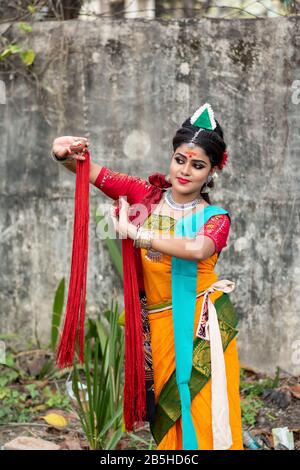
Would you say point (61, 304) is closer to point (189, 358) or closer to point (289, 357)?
point (289, 357)

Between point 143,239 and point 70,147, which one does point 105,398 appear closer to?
point 143,239

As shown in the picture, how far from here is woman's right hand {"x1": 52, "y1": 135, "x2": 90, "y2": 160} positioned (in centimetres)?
279

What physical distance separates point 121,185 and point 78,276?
0.41 metres

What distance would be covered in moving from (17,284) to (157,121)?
134 cm

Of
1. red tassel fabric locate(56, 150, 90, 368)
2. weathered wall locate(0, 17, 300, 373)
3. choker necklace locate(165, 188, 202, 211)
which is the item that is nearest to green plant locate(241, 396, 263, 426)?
weathered wall locate(0, 17, 300, 373)

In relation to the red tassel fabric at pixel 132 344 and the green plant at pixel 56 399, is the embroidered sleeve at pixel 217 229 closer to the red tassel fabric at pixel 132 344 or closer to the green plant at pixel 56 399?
the red tassel fabric at pixel 132 344

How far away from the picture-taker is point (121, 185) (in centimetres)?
290

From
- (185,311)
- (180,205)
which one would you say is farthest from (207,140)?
(185,311)

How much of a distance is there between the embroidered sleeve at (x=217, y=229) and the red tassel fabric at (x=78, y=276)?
47cm

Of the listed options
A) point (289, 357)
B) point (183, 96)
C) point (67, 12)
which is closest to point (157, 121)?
point (183, 96)

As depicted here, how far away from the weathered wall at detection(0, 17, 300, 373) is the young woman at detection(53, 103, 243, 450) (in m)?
1.40

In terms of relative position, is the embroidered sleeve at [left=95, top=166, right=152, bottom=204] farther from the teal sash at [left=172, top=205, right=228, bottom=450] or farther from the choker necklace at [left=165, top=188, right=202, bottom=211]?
the teal sash at [left=172, top=205, right=228, bottom=450]

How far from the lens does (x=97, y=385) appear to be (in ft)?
11.1

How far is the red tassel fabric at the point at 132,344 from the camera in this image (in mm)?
2801
